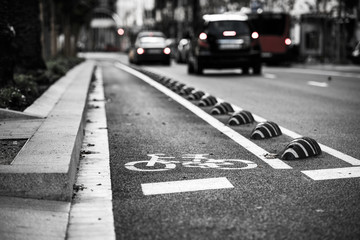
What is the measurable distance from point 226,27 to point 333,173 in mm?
17895

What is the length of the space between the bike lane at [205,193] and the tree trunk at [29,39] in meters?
9.37

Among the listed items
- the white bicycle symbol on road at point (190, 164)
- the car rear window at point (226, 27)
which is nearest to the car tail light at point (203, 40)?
the car rear window at point (226, 27)

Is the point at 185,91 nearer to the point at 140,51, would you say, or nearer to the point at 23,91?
the point at 23,91

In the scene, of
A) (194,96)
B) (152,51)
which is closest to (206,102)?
(194,96)

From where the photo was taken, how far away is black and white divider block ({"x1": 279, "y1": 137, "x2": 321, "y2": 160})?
677cm

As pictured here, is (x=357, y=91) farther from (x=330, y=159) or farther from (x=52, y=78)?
(x=330, y=159)

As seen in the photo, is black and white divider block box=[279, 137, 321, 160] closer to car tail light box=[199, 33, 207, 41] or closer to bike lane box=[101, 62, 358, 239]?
bike lane box=[101, 62, 358, 239]

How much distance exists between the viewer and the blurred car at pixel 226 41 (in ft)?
76.9

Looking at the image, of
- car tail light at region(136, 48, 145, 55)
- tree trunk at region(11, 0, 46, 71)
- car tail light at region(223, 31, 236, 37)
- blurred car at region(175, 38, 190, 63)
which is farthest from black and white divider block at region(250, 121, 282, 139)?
blurred car at region(175, 38, 190, 63)

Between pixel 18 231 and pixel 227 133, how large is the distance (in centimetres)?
483

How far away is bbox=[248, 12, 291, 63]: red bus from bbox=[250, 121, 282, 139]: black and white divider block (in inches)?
1141

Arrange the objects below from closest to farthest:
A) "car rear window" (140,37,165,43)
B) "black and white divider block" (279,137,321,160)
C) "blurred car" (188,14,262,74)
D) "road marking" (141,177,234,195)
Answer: "road marking" (141,177,234,195) → "black and white divider block" (279,137,321,160) → "blurred car" (188,14,262,74) → "car rear window" (140,37,165,43)

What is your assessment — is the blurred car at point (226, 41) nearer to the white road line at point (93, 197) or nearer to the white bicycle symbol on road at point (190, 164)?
the white road line at point (93, 197)

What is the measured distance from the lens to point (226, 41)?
2348cm
